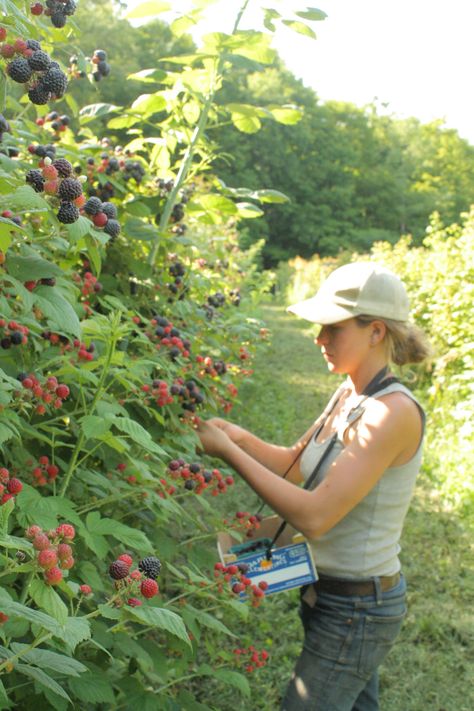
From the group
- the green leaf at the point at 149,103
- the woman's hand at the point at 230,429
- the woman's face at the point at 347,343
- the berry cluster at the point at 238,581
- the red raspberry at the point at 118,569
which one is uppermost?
the green leaf at the point at 149,103

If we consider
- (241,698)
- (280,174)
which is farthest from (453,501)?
(280,174)

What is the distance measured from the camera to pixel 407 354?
2.48 m

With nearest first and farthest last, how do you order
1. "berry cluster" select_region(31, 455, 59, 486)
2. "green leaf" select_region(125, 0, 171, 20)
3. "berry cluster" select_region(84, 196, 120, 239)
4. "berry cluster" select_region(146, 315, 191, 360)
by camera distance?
"berry cluster" select_region(84, 196, 120, 239), "berry cluster" select_region(31, 455, 59, 486), "berry cluster" select_region(146, 315, 191, 360), "green leaf" select_region(125, 0, 171, 20)

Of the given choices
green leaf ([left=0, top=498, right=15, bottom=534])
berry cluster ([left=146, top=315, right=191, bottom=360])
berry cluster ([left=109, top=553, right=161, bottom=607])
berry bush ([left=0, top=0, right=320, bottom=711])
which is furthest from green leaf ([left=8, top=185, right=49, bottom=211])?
berry cluster ([left=146, top=315, right=191, bottom=360])

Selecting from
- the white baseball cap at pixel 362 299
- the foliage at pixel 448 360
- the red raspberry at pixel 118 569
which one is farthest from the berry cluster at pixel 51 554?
the foliage at pixel 448 360

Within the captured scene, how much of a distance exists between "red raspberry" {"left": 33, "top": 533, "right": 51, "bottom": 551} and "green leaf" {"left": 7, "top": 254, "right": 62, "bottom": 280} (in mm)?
609

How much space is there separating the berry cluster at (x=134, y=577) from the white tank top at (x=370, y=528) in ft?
4.13

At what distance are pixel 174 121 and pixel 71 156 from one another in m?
0.65

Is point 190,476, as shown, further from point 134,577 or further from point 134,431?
point 134,577

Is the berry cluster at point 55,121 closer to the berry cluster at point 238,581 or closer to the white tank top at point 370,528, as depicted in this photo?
the white tank top at point 370,528

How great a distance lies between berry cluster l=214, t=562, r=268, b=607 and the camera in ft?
6.26

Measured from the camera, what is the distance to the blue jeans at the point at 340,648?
2281 mm

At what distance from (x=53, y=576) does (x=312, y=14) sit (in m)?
2.11

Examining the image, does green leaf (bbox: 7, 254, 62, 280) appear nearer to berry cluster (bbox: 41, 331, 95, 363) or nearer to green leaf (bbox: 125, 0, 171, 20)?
berry cluster (bbox: 41, 331, 95, 363)
